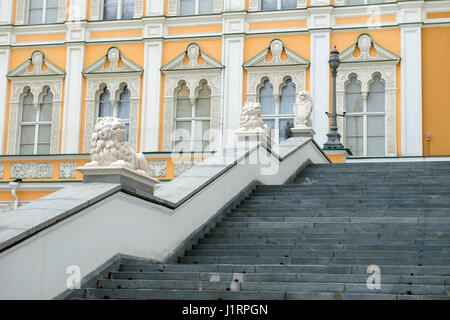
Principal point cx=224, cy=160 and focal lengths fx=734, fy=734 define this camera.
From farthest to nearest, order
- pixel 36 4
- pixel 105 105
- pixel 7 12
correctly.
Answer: pixel 36 4 < pixel 7 12 < pixel 105 105

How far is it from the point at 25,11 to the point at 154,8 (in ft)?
19.1

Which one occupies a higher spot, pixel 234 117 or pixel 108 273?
pixel 234 117

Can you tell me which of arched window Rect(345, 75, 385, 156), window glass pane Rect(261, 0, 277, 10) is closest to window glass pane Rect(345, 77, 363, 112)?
arched window Rect(345, 75, 385, 156)

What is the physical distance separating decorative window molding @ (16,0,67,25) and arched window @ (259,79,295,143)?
9.07m

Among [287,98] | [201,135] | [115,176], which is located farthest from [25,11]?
[115,176]

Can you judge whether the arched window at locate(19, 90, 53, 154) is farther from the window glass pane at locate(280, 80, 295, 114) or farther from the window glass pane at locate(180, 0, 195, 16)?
the window glass pane at locate(280, 80, 295, 114)

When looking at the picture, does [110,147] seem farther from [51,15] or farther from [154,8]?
[51,15]

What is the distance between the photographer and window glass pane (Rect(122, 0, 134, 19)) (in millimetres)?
30406

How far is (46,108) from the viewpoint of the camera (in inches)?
1193

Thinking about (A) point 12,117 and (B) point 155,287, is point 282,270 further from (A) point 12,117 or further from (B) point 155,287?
(A) point 12,117

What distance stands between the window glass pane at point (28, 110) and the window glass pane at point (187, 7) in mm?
7234

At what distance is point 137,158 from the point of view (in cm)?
929

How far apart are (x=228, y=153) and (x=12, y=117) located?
19.5 metres

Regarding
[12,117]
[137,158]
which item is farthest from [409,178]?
[12,117]
